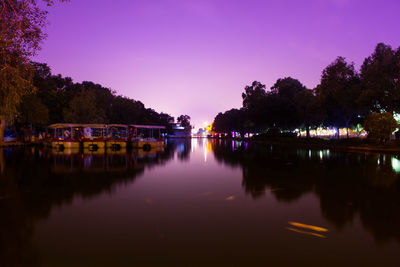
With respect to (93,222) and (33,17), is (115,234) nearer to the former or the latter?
(93,222)

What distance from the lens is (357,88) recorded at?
35.1 metres

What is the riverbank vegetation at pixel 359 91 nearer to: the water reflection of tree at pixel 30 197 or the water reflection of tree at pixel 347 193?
the water reflection of tree at pixel 347 193

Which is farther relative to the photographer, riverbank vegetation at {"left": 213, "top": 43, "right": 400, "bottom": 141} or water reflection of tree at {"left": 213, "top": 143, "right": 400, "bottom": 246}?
riverbank vegetation at {"left": 213, "top": 43, "right": 400, "bottom": 141}

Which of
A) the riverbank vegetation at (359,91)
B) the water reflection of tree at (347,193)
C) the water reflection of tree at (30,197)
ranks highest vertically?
the riverbank vegetation at (359,91)

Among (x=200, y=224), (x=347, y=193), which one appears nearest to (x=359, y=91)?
(x=347, y=193)

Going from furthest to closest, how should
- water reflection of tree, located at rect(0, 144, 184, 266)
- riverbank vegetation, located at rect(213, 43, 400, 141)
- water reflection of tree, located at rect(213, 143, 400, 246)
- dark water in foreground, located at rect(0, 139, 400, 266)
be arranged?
riverbank vegetation, located at rect(213, 43, 400, 141)
water reflection of tree, located at rect(213, 143, 400, 246)
water reflection of tree, located at rect(0, 144, 184, 266)
dark water in foreground, located at rect(0, 139, 400, 266)

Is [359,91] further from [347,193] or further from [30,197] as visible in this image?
[30,197]

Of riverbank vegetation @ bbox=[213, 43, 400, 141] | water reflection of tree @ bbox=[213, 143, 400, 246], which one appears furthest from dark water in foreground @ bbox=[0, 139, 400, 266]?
riverbank vegetation @ bbox=[213, 43, 400, 141]

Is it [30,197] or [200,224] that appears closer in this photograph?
[200,224]

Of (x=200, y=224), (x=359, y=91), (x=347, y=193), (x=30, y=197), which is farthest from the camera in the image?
(x=359, y=91)


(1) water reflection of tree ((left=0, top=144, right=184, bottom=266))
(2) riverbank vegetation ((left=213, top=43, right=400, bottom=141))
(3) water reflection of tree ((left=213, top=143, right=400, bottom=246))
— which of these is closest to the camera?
(1) water reflection of tree ((left=0, top=144, right=184, bottom=266))

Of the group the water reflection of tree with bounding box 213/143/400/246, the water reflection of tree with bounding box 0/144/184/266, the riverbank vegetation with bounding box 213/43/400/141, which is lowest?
the water reflection of tree with bounding box 213/143/400/246

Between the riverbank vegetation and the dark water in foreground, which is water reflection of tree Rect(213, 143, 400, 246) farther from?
the riverbank vegetation

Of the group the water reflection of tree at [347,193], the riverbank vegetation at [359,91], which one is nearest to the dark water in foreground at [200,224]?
the water reflection of tree at [347,193]
